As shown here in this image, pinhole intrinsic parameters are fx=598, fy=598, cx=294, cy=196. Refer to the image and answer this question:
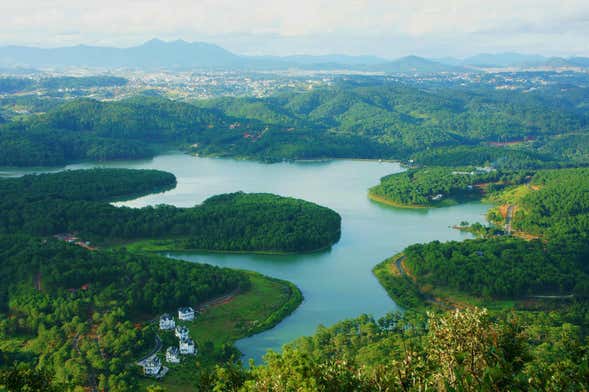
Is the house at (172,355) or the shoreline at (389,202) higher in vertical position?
the house at (172,355)

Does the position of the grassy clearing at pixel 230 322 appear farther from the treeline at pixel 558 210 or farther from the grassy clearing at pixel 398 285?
the treeline at pixel 558 210

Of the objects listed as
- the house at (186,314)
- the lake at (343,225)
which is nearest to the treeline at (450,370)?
the lake at (343,225)

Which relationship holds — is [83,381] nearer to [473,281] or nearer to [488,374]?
[488,374]

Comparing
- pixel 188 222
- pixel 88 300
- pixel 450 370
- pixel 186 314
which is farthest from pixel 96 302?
pixel 450 370

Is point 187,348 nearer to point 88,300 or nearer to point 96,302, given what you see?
point 96,302

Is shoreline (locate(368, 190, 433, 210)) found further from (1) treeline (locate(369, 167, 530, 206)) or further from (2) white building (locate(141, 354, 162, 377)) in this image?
(2) white building (locate(141, 354, 162, 377))
